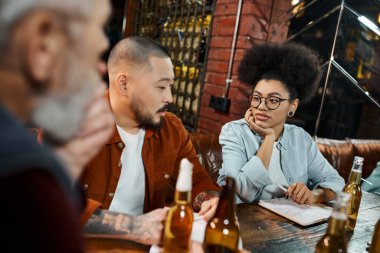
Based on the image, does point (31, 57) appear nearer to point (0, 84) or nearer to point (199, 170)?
point (0, 84)

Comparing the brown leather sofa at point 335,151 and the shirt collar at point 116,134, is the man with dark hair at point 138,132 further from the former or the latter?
the brown leather sofa at point 335,151

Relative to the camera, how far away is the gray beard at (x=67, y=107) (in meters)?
0.55

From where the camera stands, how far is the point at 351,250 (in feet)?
4.07

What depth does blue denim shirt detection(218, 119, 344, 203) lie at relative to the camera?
1814mm

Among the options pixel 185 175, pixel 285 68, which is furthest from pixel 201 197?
pixel 285 68

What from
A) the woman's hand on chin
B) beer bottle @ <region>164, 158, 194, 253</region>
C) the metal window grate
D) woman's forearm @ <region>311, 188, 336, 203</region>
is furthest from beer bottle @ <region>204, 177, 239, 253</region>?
the metal window grate

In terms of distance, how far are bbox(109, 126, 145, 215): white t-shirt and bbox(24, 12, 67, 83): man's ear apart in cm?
108

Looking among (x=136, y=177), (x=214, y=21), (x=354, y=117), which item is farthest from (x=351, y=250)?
(x=354, y=117)

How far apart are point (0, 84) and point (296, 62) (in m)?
2.05

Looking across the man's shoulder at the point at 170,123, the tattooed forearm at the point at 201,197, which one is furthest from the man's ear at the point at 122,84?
the tattooed forearm at the point at 201,197

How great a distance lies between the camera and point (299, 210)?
1.56 m

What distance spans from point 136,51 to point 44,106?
1119mm

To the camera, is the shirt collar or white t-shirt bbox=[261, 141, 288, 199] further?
white t-shirt bbox=[261, 141, 288, 199]

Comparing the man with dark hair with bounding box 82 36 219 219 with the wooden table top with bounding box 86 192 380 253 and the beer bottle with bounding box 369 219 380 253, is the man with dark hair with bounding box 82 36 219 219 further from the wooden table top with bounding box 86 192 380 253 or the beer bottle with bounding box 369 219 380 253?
the beer bottle with bounding box 369 219 380 253
